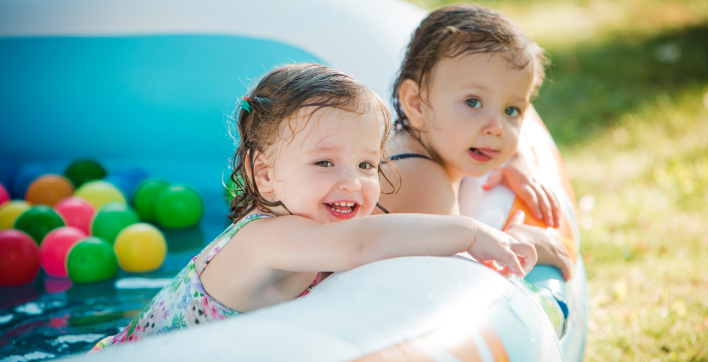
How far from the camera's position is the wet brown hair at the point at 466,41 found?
1939 mm

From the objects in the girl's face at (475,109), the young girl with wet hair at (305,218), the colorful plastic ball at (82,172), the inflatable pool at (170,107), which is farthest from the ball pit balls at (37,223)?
A: the girl's face at (475,109)

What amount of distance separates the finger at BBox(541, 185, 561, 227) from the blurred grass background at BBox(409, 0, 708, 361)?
586 millimetres

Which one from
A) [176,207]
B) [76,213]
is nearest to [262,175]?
[176,207]

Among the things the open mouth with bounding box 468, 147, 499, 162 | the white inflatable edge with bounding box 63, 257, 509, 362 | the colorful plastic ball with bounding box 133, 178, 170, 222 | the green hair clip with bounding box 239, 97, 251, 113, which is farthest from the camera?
the colorful plastic ball with bounding box 133, 178, 170, 222

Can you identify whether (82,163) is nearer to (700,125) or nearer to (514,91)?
(514,91)

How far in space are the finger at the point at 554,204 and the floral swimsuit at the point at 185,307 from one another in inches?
30.7

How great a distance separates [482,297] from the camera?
3.83 ft

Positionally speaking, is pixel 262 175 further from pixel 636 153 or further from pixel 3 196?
pixel 636 153

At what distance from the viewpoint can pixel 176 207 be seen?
3.09m

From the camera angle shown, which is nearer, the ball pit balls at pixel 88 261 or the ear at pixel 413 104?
the ear at pixel 413 104

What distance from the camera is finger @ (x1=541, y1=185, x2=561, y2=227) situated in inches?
76.1

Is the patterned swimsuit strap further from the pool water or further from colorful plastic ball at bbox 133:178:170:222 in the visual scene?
colorful plastic ball at bbox 133:178:170:222

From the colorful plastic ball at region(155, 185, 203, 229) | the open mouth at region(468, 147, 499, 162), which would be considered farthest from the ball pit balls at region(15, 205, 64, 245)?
the open mouth at region(468, 147, 499, 162)

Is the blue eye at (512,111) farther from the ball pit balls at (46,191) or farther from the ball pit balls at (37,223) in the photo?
the ball pit balls at (46,191)
